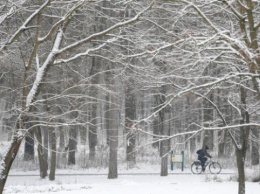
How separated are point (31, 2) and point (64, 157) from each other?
17.4 metres

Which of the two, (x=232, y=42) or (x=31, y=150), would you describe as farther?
(x=31, y=150)

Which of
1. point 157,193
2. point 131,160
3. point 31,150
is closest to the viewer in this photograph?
point 157,193

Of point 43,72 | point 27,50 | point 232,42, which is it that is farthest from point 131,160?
point 232,42

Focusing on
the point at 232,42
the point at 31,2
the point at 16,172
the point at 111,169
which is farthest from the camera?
the point at 16,172

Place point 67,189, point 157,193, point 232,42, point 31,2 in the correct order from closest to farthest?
point 232,42
point 31,2
point 157,193
point 67,189

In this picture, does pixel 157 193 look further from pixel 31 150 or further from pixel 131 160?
pixel 31 150

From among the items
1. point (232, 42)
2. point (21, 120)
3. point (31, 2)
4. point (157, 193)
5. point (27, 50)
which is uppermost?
point (31, 2)

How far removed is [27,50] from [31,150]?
18.2 metres

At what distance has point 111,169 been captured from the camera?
800 inches

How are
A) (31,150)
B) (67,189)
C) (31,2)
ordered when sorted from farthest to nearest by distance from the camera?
(31,150), (67,189), (31,2)

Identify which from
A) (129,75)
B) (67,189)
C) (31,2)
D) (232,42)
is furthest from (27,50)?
(232,42)

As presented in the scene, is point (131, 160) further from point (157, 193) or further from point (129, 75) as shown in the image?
point (129, 75)

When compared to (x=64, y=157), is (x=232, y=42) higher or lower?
higher

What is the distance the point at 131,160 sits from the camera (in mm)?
27531
